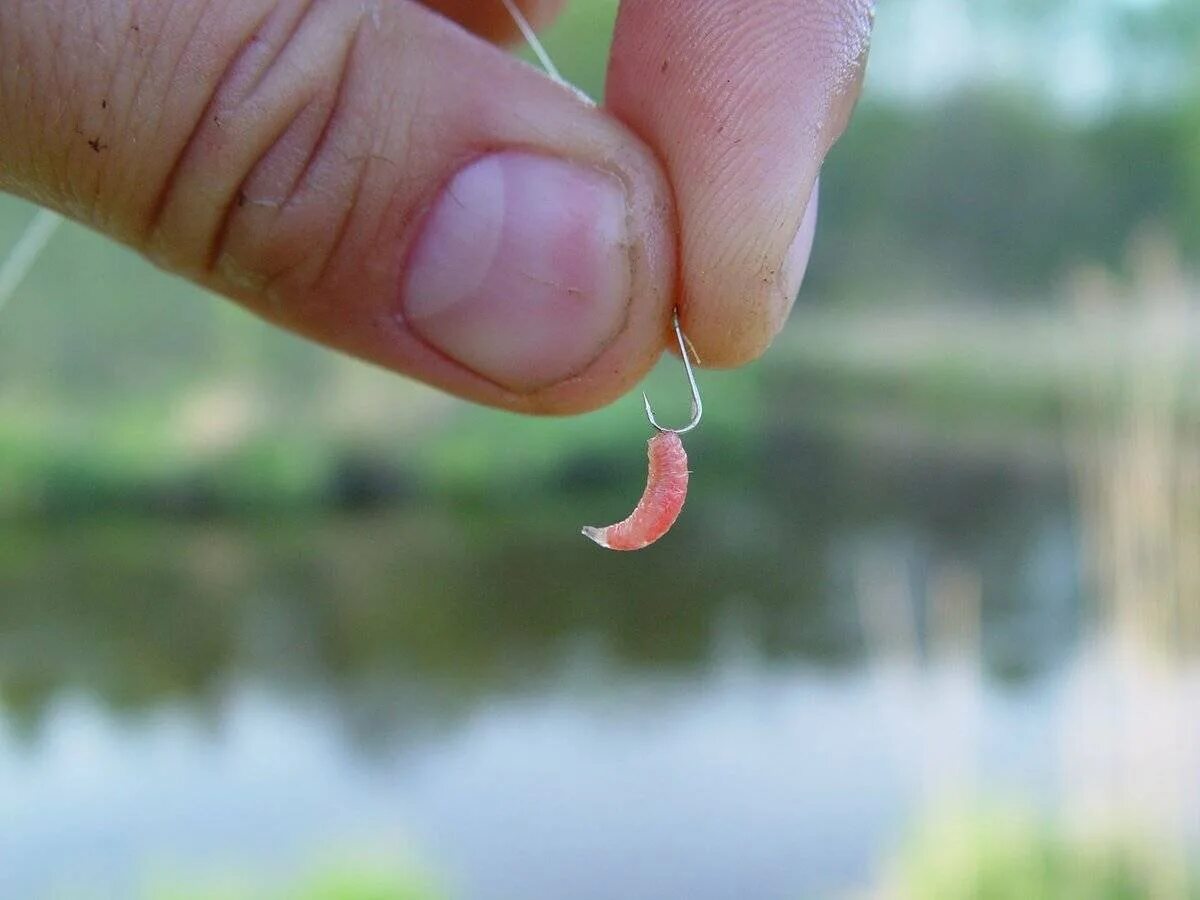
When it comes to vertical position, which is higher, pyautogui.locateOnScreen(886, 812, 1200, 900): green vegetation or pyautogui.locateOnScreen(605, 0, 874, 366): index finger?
pyautogui.locateOnScreen(605, 0, 874, 366): index finger

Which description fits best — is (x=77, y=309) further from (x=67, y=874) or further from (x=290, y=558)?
(x=67, y=874)

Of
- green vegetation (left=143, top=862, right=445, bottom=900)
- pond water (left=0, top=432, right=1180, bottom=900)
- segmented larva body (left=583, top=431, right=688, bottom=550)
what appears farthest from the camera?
pond water (left=0, top=432, right=1180, bottom=900)

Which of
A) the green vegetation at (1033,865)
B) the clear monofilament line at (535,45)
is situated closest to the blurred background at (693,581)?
the green vegetation at (1033,865)

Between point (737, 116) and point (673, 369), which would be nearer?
point (737, 116)

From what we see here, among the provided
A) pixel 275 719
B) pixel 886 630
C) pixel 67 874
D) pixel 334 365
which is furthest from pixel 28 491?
pixel 886 630

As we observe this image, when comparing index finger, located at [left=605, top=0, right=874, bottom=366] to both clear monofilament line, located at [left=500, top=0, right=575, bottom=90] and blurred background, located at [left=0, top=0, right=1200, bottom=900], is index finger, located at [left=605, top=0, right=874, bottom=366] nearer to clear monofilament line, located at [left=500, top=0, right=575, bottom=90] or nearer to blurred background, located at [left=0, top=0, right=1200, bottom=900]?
clear monofilament line, located at [left=500, top=0, right=575, bottom=90]

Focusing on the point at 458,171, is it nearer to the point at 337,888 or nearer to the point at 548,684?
the point at 337,888

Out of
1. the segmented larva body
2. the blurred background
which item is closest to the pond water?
the blurred background

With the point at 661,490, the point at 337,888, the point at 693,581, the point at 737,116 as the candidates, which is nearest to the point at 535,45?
the point at 737,116

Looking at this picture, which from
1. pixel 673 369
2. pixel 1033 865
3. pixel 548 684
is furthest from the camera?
pixel 673 369
